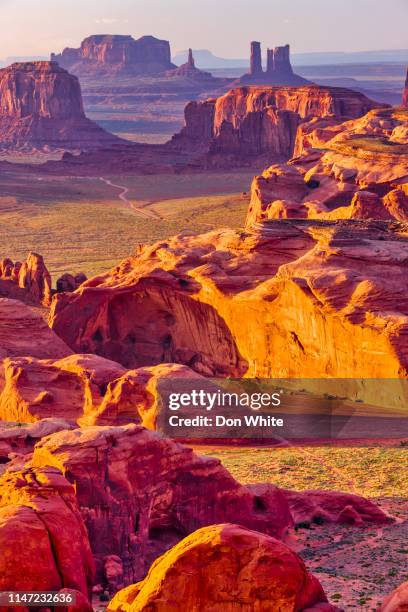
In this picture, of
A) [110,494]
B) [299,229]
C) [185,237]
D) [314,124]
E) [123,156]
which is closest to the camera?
[110,494]

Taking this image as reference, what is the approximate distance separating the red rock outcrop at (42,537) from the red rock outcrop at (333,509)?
18.8 ft

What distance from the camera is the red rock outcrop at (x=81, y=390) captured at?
26.7 metres

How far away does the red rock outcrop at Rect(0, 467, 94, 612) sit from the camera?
546 inches

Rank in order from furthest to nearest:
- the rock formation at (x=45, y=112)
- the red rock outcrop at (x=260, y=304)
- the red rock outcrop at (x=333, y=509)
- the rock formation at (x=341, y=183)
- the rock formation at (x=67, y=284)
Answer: the rock formation at (x=45, y=112), the rock formation at (x=341, y=183), the rock formation at (x=67, y=284), the red rock outcrop at (x=260, y=304), the red rock outcrop at (x=333, y=509)

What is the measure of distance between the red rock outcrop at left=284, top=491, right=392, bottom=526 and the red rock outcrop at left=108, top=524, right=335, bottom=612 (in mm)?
7300

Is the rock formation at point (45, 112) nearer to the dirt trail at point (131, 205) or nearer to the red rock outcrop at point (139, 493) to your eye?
the dirt trail at point (131, 205)

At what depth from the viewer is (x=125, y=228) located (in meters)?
81.4

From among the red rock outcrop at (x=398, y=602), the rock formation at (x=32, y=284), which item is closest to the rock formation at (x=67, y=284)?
the rock formation at (x=32, y=284)

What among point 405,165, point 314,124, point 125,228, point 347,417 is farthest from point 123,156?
point 347,417

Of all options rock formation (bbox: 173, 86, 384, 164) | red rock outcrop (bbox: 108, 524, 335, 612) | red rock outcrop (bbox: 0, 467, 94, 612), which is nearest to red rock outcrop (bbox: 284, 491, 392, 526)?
red rock outcrop (bbox: 0, 467, 94, 612)

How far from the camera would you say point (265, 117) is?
11894cm

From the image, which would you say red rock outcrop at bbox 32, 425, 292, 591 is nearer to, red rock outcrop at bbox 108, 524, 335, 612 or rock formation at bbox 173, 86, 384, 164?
red rock outcrop at bbox 108, 524, 335, 612

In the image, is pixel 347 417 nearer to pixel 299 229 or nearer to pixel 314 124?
pixel 299 229

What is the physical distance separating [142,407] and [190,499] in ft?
28.0
